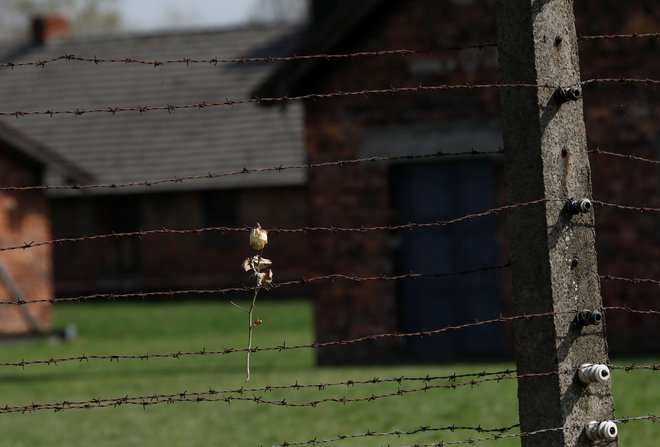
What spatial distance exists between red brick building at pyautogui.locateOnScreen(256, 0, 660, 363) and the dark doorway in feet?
0.06

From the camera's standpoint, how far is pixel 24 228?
25469 mm

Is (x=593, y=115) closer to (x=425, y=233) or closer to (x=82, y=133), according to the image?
(x=425, y=233)

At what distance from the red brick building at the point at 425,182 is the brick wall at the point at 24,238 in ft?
32.4

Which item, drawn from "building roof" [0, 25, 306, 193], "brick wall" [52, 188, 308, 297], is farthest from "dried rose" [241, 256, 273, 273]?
"brick wall" [52, 188, 308, 297]

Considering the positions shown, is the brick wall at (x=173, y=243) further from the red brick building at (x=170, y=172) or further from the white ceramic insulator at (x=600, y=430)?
the white ceramic insulator at (x=600, y=430)

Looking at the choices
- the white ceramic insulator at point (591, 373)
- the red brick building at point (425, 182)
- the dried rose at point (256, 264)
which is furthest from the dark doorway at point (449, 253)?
the white ceramic insulator at point (591, 373)

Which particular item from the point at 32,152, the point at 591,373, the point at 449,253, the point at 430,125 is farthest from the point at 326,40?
the point at 591,373

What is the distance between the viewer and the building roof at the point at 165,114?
3212cm

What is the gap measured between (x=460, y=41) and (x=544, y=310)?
11430 millimetres

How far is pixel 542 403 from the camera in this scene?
480cm

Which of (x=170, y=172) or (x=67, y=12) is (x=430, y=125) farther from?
(x=67, y=12)

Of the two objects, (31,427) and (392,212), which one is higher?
(392,212)

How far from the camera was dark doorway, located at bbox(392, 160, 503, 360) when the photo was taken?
53.0 feet

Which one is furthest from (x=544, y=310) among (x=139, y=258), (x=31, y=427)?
(x=139, y=258)
